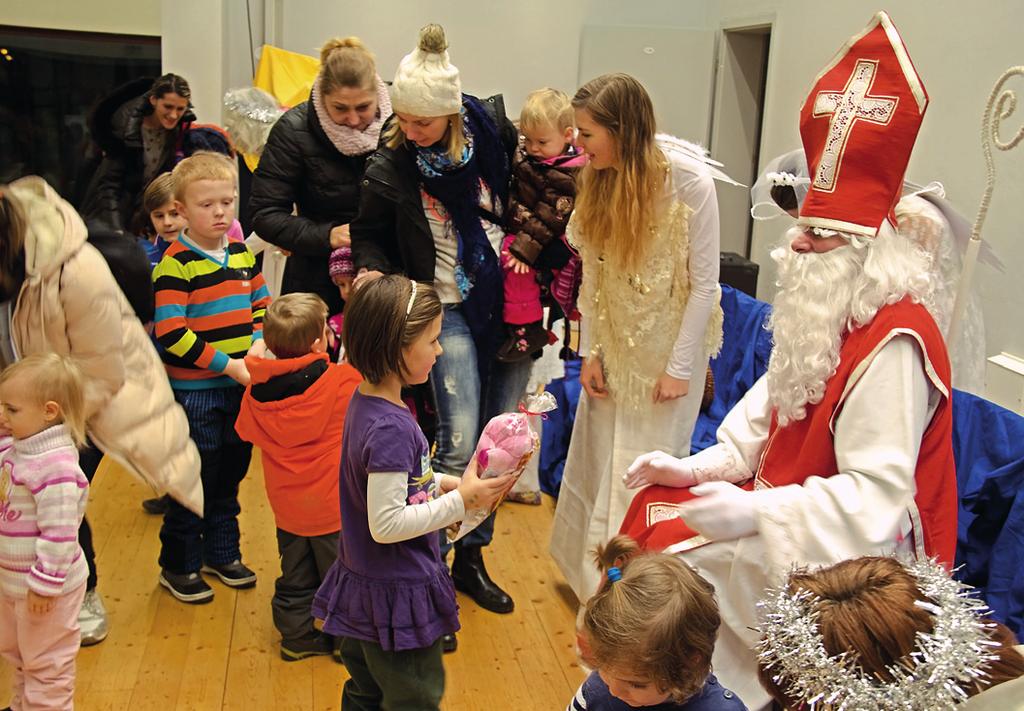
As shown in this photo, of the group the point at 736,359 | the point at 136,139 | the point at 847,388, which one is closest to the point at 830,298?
the point at 847,388

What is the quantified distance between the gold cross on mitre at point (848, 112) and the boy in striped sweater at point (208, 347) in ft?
5.60

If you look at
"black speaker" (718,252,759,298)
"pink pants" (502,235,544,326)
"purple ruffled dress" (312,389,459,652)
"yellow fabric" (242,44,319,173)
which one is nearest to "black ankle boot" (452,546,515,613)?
"pink pants" (502,235,544,326)

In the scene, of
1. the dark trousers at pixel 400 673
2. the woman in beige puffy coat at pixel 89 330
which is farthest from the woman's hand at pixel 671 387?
the woman in beige puffy coat at pixel 89 330

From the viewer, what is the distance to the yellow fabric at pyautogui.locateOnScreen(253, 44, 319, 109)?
624 cm

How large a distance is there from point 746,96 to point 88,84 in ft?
15.0

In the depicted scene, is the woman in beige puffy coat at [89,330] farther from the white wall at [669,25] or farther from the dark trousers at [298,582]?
the white wall at [669,25]

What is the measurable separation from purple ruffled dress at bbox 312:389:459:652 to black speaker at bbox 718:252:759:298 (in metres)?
4.17

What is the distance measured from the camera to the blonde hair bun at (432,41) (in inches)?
119

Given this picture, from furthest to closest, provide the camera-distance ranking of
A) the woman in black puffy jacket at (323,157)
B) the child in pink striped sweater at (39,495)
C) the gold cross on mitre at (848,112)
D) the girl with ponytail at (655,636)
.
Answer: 1. the woman in black puffy jacket at (323,157)
2. the child in pink striped sweater at (39,495)
3. the gold cross on mitre at (848,112)
4. the girl with ponytail at (655,636)

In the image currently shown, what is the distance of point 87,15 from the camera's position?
6.47 m

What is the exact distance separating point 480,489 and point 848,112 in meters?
1.14

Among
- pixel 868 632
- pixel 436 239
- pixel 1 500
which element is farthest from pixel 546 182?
pixel 868 632

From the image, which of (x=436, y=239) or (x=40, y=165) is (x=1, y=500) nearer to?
(x=436, y=239)

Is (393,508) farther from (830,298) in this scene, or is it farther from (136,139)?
(136,139)
